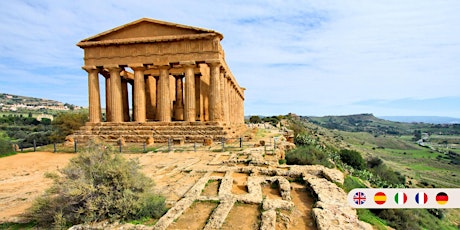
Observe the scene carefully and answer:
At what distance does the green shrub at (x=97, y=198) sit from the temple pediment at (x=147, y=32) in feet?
58.0

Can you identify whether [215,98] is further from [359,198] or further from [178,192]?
[359,198]

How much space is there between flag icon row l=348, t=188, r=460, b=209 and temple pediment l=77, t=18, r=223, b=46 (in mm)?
18262

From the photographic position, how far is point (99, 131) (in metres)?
21.9

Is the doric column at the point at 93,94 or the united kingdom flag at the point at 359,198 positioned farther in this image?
the doric column at the point at 93,94

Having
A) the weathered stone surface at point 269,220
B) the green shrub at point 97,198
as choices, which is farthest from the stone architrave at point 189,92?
the weathered stone surface at point 269,220

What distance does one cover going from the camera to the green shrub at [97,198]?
4.60 m

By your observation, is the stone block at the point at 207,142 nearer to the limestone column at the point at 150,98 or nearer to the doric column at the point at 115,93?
the doric column at the point at 115,93

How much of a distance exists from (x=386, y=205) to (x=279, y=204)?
220cm

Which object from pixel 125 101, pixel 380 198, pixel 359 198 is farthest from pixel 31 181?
pixel 125 101

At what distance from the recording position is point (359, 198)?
5.27 metres

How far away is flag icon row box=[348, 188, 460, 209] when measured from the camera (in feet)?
16.2

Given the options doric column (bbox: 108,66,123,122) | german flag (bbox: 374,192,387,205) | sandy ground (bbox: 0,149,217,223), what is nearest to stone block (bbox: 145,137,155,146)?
sandy ground (bbox: 0,149,217,223)

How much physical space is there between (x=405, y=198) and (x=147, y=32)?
22555 millimetres

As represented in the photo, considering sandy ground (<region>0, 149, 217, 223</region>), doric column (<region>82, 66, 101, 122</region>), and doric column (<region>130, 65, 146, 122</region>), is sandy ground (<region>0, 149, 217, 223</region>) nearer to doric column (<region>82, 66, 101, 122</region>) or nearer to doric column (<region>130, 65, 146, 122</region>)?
doric column (<region>130, 65, 146, 122</region>)
